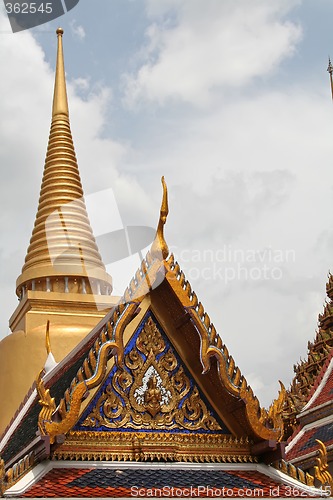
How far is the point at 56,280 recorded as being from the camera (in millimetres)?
26422

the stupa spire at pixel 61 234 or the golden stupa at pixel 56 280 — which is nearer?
the golden stupa at pixel 56 280

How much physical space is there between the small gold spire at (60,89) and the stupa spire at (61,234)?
0.11ft

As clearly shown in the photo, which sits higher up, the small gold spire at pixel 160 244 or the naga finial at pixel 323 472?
the small gold spire at pixel 160 244

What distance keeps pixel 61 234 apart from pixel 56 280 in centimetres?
172

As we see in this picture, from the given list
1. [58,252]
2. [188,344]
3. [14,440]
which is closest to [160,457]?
[188,344]

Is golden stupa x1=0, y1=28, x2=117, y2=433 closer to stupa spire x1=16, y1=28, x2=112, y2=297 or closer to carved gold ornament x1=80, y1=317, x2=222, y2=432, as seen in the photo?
stupa spire x1=16, y1=28, x2=112, y2=297

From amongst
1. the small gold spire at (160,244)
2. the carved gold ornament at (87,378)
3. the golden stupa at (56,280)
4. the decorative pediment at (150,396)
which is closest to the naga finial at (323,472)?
the decorative pediment at (150,396)

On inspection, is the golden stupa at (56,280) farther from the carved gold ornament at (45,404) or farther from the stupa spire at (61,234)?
the carved gold ornament at (45,404)

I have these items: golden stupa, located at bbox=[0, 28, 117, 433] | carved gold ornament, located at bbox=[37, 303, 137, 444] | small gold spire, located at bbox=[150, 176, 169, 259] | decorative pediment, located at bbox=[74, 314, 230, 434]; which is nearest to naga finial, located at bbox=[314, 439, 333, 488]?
decorative pediment, located at bbox=[74, 314, 230, 434]

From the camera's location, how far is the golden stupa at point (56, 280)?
24.2 meters

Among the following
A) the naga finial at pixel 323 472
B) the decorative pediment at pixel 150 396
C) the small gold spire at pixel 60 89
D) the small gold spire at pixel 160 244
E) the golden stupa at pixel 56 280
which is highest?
the small gold spire at pixel 60 89

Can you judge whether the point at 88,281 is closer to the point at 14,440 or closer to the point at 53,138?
the point at 53,138

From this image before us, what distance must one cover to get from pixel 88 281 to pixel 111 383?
1953 centimetres

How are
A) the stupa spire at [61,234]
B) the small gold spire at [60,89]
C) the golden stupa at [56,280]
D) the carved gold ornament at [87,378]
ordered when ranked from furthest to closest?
1. the small gold spire at [60,89]
2. the stupa spire at [61,234]
3. the golden stupa at [56,280]
4. the carved gold ornament at [87,378]
